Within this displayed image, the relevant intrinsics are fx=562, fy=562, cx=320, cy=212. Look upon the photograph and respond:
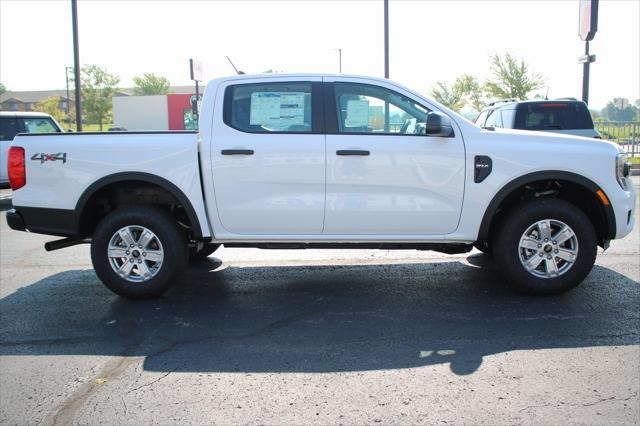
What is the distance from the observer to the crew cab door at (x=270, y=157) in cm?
491

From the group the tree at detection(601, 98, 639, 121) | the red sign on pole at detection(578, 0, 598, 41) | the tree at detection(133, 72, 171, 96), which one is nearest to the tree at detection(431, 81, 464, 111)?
the tree at detection(601, 98, 639, 121)

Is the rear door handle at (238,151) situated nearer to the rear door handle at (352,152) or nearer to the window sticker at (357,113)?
the rear door handle at (352,152)

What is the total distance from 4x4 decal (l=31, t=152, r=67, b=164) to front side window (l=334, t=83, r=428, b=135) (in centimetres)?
248

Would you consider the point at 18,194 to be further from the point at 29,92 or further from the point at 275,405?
the point at 29,92

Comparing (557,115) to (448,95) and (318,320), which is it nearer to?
(318,320)

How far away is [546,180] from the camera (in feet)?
16.5

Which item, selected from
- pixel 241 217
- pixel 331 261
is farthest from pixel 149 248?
pixel 331 261

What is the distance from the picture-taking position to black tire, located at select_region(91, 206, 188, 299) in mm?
5031

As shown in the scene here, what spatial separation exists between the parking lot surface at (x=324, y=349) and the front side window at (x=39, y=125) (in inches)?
333

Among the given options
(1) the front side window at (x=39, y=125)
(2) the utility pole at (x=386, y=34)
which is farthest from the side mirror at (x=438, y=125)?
(2) the utility pole at (x=386, y=34)

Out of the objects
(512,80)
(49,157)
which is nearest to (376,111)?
(49,157)

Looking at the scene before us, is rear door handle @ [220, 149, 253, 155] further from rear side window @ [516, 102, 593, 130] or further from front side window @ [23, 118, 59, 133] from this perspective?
front side window @ [23, 118, 59, 133]

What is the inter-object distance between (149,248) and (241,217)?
908mm

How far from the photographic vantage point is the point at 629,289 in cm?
529
